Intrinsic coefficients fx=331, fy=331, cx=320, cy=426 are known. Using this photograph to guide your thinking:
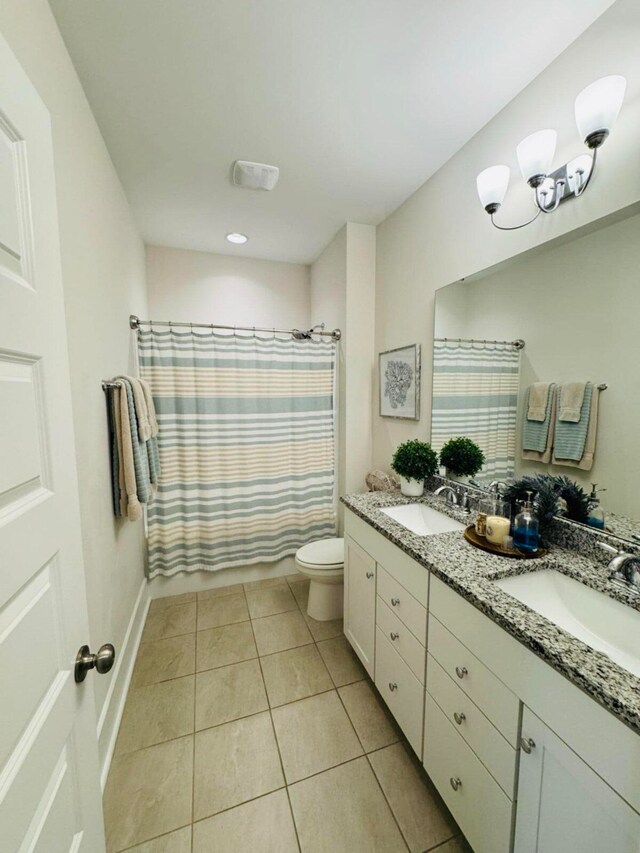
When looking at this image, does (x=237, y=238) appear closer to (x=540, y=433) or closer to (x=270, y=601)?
(x=540, y=433)

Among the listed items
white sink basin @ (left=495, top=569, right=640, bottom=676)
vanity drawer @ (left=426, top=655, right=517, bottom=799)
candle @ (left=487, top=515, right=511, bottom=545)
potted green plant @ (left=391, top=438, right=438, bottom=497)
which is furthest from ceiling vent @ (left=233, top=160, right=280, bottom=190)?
vanity drawer @ (left=426, top=655, right=517, bottom=799)

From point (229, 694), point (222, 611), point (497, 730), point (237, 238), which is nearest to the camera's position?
point (497, 730)

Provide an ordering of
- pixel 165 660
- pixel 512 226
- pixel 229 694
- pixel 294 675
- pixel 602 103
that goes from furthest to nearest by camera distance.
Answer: pixel 165 660 → pixel 294 675 → pixel 229 694 → pixel 512 226 → pixel 602 103

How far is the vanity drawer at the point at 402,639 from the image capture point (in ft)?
3.97

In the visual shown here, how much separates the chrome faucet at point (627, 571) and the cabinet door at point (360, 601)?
2.82 feet

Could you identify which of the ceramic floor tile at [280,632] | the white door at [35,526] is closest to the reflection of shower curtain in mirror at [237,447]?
the ceramic floor tile at [280,632]

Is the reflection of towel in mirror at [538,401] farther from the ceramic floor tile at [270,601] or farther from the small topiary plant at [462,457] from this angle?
the ceramic floor tile at [270,601]

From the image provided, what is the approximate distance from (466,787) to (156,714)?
1.32m

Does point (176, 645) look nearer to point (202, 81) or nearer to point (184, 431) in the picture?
point (184, 431)

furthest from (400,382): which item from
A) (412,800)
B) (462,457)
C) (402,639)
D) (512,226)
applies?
(412,800)

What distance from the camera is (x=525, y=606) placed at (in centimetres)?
89

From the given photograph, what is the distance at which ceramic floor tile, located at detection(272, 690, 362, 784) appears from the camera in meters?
1.31

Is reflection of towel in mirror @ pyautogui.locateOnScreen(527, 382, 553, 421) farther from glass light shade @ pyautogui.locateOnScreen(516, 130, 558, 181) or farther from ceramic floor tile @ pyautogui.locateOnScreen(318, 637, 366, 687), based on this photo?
ceramic floor tile @ pyautogui.locateOnScreen(318, 637, 366, 687)

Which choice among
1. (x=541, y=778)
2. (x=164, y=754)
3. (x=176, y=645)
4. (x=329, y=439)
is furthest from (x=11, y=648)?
(x=329, y=439)
